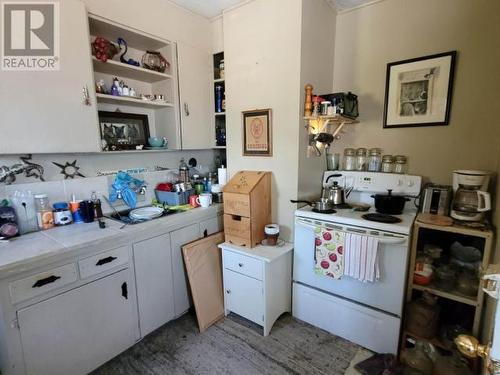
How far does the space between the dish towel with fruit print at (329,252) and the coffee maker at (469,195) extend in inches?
29.4

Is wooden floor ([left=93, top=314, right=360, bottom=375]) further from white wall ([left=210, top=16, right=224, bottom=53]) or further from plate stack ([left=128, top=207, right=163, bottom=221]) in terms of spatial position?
white wall ([left=210, top=16, right=224, bottom=53])

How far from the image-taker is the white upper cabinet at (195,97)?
2322 mm

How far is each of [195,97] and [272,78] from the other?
791 millimetres

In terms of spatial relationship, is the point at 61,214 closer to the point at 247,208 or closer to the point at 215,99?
the point at 247,208

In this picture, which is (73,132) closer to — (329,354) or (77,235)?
(77,235)

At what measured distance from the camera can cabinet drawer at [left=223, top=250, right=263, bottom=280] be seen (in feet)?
6.24

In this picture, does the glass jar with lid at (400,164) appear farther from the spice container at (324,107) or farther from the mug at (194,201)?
the mug at (194,201)

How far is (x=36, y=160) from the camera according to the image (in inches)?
→ 71.4

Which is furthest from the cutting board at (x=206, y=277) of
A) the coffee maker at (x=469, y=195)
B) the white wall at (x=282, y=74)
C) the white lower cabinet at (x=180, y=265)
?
the coffee maker at (x=469, y=195)

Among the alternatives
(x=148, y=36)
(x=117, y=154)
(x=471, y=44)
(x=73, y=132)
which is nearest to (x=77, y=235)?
(x=73, y=132)

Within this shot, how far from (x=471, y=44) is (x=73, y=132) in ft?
8.98

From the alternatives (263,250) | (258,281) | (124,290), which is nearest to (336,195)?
(263,250)

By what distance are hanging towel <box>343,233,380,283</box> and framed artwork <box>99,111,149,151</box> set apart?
72.1 inches

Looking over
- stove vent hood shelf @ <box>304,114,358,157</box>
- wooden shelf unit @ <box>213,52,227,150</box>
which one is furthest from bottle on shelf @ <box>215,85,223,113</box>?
stove vent hood shelf @ <box>304,114,358,157</box>
